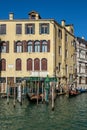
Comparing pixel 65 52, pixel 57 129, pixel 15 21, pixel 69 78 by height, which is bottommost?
pixel 57 129

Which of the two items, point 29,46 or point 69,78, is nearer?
point 29,46

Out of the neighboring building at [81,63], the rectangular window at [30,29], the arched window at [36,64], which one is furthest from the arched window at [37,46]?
the neighboring building at [81,63]

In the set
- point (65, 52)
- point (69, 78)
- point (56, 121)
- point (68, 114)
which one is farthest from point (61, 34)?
point (56, 121)

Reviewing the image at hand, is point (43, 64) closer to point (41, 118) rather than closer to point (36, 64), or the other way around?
point (36, 64)

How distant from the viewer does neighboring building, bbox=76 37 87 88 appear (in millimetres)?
58763

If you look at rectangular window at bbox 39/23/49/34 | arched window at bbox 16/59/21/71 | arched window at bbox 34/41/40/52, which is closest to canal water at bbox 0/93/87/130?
arched window at bbox 16/59/21/71

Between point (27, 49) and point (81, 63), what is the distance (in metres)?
15.1

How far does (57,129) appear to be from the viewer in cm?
2144

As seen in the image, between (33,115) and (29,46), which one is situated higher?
(29,46)

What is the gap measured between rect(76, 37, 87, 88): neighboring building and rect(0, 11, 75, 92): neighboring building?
11.3 m

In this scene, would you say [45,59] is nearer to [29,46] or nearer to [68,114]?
[29,46]

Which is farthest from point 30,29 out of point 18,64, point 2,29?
point 18,64

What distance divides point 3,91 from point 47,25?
9581 mm

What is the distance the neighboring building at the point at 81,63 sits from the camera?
58.8m
